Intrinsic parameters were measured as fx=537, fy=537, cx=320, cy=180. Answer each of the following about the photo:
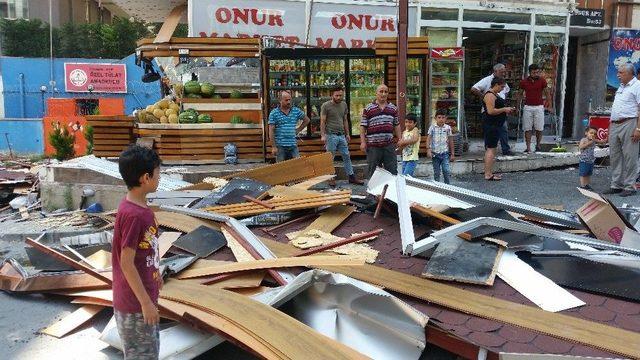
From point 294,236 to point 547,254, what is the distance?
241 cm

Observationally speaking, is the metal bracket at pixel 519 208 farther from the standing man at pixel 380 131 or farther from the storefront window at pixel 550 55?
the storefront window at pixel 550 55

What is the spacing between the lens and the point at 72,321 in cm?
416

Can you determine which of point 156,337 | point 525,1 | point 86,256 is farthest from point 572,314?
point 525,1

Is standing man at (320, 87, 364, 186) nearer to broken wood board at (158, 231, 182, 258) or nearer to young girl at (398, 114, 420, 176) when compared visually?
young girl at (398, 114, 420, 176)

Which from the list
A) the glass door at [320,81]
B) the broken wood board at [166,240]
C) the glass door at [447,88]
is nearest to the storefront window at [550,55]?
the glass door at [447,88]

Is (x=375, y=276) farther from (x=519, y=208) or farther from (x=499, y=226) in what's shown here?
(x=519, y=208)

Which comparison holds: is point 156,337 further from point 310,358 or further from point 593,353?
point 593,353

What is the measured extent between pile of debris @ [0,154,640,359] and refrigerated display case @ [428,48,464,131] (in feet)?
19.4

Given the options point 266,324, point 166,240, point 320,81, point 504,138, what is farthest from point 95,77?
point 266,324

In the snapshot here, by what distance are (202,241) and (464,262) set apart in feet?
8.36

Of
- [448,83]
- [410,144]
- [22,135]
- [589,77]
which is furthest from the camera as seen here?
[22,135]

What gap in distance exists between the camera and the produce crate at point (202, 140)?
10.2 metres

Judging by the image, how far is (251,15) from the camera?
44.0 ft

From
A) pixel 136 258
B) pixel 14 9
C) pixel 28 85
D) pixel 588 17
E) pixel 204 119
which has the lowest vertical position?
pixel 136 258
